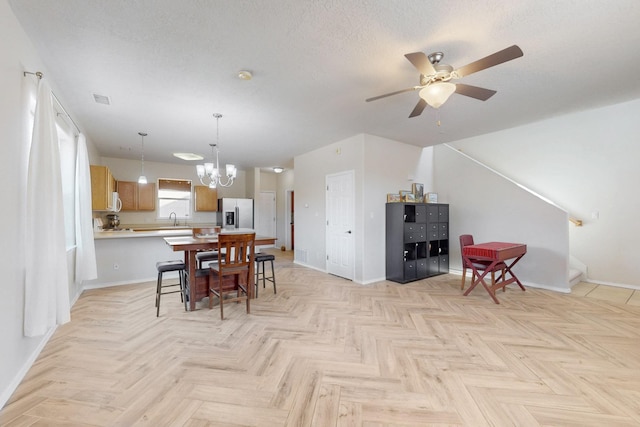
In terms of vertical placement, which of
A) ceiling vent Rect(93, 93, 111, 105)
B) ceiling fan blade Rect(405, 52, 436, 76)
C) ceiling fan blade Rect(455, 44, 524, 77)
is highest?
ceiling vent Rect(93, 93, 111, 105)

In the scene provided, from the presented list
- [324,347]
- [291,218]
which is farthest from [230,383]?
[291,218]

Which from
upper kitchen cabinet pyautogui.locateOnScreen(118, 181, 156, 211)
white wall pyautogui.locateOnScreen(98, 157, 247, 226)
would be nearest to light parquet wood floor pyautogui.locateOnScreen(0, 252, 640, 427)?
upper kitchen cabinet pyautogui.locateOnScreen(118, 181, 156, 211)

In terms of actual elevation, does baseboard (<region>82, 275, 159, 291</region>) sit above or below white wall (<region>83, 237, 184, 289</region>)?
below

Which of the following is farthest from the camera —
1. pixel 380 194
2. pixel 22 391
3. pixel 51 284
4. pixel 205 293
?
pixel 380 194

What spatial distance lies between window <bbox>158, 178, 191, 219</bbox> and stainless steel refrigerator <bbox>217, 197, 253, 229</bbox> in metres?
0.89

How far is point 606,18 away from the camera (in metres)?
1.98

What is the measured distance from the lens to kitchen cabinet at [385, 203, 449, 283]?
183 inches

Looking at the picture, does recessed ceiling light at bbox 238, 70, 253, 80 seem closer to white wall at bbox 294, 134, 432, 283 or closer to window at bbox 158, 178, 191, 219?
white wall at bbox 294, 134, 432, 283

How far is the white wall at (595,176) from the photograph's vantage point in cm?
392

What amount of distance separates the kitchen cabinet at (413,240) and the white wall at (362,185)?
204mm

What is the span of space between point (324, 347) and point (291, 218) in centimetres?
628

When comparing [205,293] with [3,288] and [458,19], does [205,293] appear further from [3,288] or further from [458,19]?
[458,19]

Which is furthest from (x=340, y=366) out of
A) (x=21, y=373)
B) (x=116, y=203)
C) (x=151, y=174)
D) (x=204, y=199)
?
(x=151, y=174)

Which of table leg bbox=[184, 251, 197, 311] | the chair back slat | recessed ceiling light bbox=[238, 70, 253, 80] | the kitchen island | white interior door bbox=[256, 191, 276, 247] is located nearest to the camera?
recessed ceiling light bbox=[238, 70, 253, 80]
